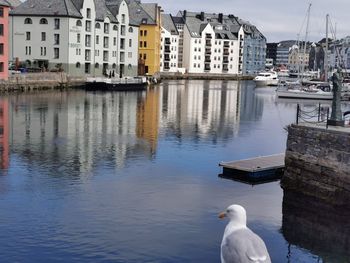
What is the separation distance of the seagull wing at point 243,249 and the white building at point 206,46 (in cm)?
17639

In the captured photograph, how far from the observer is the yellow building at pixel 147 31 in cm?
13512

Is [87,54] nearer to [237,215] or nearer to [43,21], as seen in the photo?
[43,21]

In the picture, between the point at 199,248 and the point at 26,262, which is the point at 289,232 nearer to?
the point at 199,248

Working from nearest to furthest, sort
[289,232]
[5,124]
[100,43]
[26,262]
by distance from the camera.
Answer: [26,262] → [289,232] → [5,124] → [100,43]

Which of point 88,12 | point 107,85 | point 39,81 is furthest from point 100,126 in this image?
point 88,12

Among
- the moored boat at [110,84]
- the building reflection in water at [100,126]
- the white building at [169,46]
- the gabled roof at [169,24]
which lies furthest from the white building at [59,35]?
the gabled roof at [169,24]

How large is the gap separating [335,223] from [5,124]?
33.0m

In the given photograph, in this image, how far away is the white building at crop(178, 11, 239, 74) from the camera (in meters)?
186

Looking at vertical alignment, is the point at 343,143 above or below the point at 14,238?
above

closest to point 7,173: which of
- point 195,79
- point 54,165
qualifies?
point 54,165

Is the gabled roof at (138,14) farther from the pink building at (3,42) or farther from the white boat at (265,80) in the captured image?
the pink building at (3,42)

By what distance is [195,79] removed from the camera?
176000 millimetres

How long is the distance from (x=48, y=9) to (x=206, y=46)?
92.8m

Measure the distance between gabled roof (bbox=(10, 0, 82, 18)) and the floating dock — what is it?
79.0m
